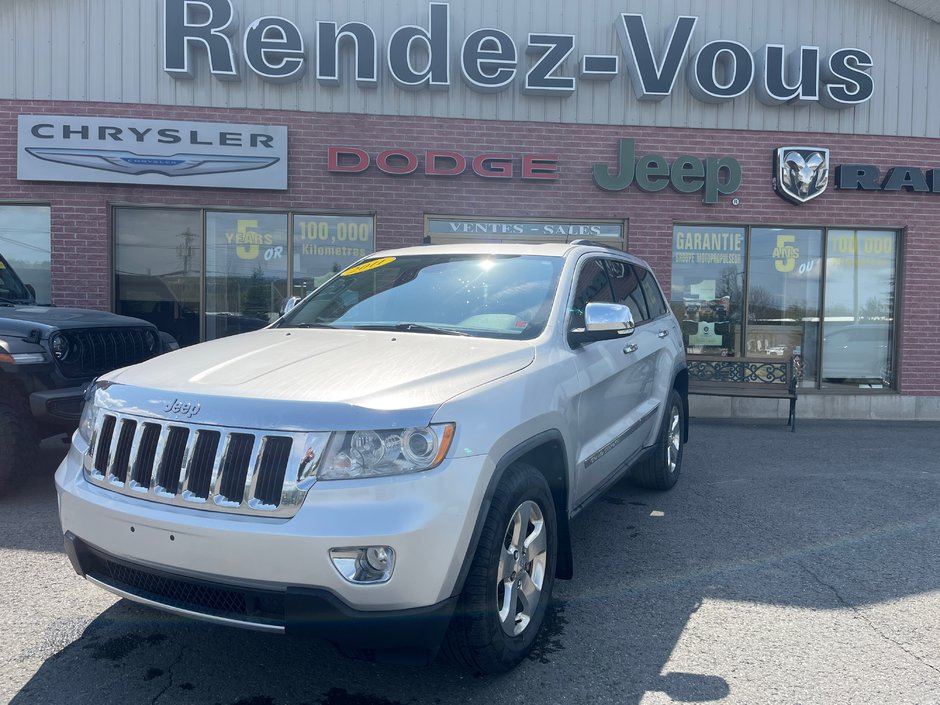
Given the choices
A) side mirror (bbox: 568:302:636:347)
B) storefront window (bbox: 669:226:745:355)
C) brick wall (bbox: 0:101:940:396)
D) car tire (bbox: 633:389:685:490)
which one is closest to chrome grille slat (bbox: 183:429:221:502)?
side mirror (bbox: 568:302:636:347)

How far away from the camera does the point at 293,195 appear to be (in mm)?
10031

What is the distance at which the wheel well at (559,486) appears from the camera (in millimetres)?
3490

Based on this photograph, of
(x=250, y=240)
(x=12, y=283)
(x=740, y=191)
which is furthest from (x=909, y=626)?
(x=250, y=240)

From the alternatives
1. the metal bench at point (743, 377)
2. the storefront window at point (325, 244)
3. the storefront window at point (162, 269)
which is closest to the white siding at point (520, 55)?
the storefront window at point (325, 244)

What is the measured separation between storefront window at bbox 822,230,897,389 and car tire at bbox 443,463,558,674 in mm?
8966

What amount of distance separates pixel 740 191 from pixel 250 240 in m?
6.47

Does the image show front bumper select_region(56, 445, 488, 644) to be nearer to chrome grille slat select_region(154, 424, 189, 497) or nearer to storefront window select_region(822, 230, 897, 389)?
chrome grille slat select_region(154, 424, 189, 497)

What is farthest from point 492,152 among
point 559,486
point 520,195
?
point 559,486

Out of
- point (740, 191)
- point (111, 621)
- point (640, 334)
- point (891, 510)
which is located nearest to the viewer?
point (111, 621)

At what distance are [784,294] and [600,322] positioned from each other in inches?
319

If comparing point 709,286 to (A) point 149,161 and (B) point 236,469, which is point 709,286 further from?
(B) point 236,469

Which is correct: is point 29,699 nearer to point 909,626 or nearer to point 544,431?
point 544,431

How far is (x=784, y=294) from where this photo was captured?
10.9 metres

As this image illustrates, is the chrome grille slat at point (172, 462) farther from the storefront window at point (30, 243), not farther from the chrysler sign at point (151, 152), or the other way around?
the storefront window at point (30, 243)
